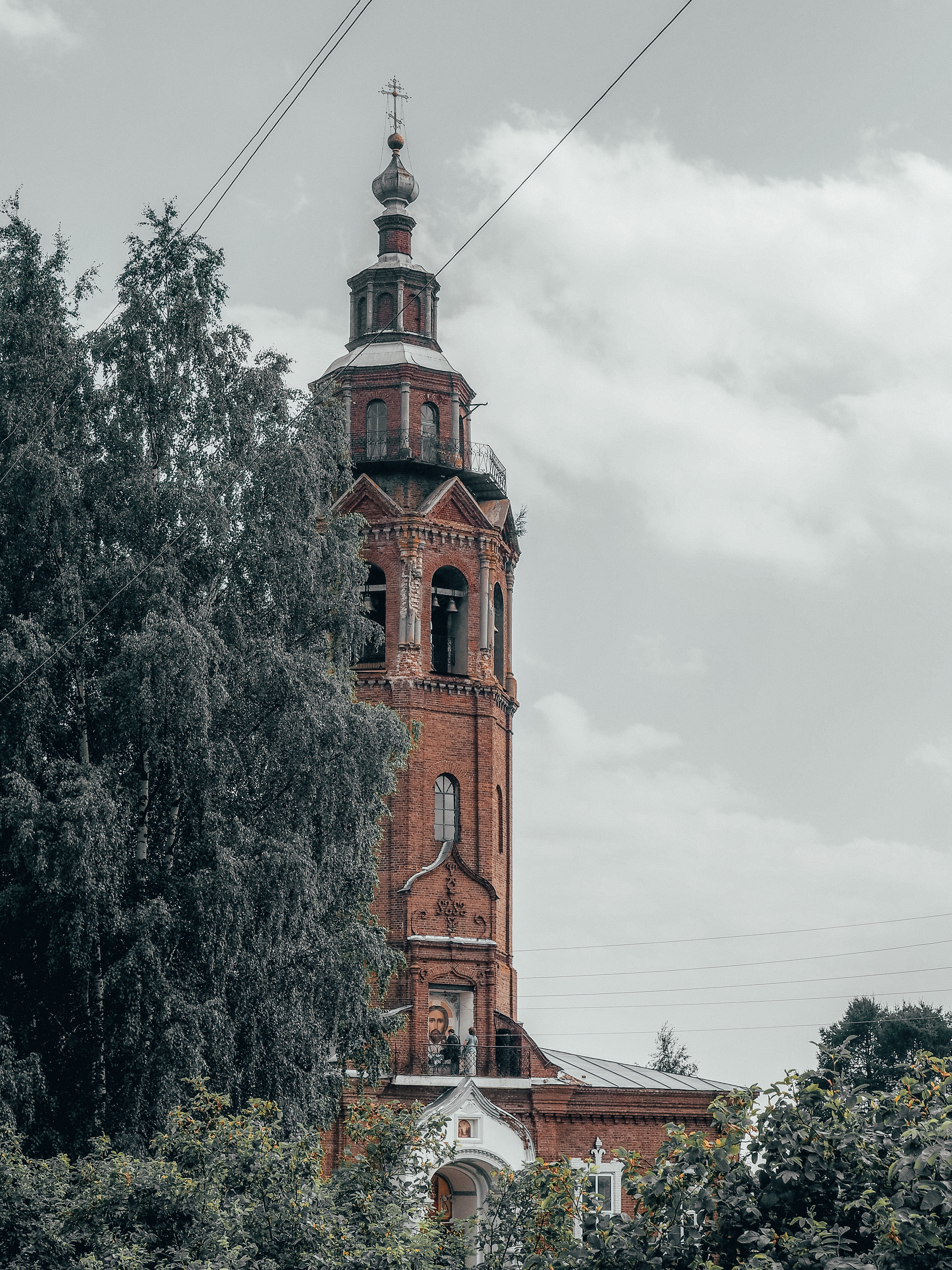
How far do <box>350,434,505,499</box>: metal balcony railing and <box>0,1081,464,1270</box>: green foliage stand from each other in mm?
19870

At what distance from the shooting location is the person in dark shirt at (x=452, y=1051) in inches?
1235

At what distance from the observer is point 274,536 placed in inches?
858

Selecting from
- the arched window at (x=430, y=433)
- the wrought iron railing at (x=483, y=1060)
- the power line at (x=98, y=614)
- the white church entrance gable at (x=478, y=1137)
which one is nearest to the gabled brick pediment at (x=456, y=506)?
the arched window at (x=430, y=433)

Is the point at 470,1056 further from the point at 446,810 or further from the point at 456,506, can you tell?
the point at 456,506

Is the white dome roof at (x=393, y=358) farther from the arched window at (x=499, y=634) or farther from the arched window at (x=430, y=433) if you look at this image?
the arched window at (x=499, y=634)

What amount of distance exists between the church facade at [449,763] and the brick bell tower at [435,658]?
0.13 ft

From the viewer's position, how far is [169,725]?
20.0 metres

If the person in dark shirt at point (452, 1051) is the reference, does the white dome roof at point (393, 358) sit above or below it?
above

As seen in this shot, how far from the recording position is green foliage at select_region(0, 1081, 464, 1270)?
44.0ft

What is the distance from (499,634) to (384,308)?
26.2ft

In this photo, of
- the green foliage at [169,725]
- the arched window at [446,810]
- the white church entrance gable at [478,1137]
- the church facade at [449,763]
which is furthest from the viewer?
the arched window at [446,810]

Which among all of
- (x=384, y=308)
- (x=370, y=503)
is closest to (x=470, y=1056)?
(x=370, y=503)

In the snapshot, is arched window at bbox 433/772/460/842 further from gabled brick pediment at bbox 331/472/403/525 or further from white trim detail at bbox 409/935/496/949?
gabled brick pediment at bbox 331/472/403/525

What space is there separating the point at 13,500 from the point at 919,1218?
1597 cm
